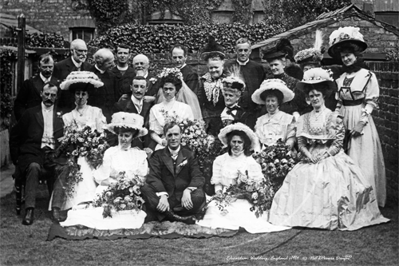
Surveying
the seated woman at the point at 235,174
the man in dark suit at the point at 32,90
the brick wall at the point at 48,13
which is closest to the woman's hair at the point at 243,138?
the seated woman at the point at 235,174

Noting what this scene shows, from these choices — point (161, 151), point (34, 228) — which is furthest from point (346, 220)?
point (34, 228)

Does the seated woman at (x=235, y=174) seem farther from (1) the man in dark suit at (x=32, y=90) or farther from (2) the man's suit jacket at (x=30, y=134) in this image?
(1) the man in dark suit at (x=32, y=90)

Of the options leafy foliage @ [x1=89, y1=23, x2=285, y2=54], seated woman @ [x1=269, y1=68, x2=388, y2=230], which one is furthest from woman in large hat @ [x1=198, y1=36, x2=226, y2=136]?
seated woman @ [x1=269, y1=68, x2=388, y2=230]

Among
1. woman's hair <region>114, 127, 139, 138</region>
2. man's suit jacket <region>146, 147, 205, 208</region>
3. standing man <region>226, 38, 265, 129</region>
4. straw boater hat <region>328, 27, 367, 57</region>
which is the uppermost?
straw boater hat <region>328, 27, 367, 57</region>

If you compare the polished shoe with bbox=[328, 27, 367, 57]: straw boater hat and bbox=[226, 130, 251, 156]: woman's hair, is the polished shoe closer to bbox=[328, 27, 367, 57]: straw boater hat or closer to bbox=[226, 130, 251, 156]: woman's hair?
bbox=[226, 130, 251, 156]: woman's hair

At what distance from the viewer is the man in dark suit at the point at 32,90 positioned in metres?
7.68

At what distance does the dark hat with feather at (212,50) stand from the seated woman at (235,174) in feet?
5.17

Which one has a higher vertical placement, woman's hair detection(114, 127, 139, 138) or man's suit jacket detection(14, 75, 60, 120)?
man's suit jacket detection(14, 75, 60, 120)

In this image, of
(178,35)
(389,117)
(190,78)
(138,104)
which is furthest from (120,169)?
(389,117)

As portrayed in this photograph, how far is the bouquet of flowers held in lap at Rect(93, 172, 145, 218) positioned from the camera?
20.7ft

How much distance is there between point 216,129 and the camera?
7.35 meters

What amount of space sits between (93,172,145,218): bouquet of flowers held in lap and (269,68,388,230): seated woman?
1401 millimetres

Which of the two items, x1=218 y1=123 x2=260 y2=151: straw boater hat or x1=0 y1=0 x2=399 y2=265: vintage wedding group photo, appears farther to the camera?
x1=218 y1=123 x2=260 y2=151: straw boater hat

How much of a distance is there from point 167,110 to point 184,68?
0.86 meters
